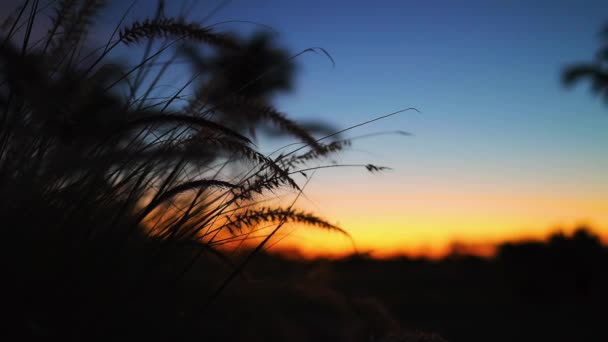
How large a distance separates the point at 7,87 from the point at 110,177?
640 millimetres

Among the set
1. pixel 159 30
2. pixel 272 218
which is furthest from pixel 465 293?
pixel 159 30

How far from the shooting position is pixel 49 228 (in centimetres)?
164

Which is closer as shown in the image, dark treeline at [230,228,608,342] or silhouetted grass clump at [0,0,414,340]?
silhouetted grass clump at [0,0,414,340]

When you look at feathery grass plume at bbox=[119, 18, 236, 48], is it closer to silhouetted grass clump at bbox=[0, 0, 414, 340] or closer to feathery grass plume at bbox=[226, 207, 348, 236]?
silhouetted grass clump at bbox=[0, 0, 414, 340]

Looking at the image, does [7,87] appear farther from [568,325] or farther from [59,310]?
[568,325]

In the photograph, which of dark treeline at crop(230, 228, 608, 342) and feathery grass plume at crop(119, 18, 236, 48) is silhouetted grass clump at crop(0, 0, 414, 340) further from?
dark treeline at crop(230, 228, 608, 342)

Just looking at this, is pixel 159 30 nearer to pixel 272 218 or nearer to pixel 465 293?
pixel 272 218

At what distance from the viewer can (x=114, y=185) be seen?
211cm

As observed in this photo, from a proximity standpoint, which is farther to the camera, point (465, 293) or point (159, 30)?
point (465, 293)

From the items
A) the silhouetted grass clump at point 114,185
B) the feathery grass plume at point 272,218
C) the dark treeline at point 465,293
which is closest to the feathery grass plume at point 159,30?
the silhouetted grass clump at point 114,185

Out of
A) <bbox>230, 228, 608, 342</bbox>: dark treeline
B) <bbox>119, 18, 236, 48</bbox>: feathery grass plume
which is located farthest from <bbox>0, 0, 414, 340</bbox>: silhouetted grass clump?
<bbox>230, 228, 608, 342</bbox>: dark treeline

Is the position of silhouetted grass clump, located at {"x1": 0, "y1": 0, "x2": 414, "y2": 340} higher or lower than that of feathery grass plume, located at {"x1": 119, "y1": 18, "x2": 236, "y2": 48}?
lower

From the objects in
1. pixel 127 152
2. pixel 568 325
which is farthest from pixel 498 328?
pixel 127 152

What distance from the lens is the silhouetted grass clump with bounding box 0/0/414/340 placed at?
1526mm
